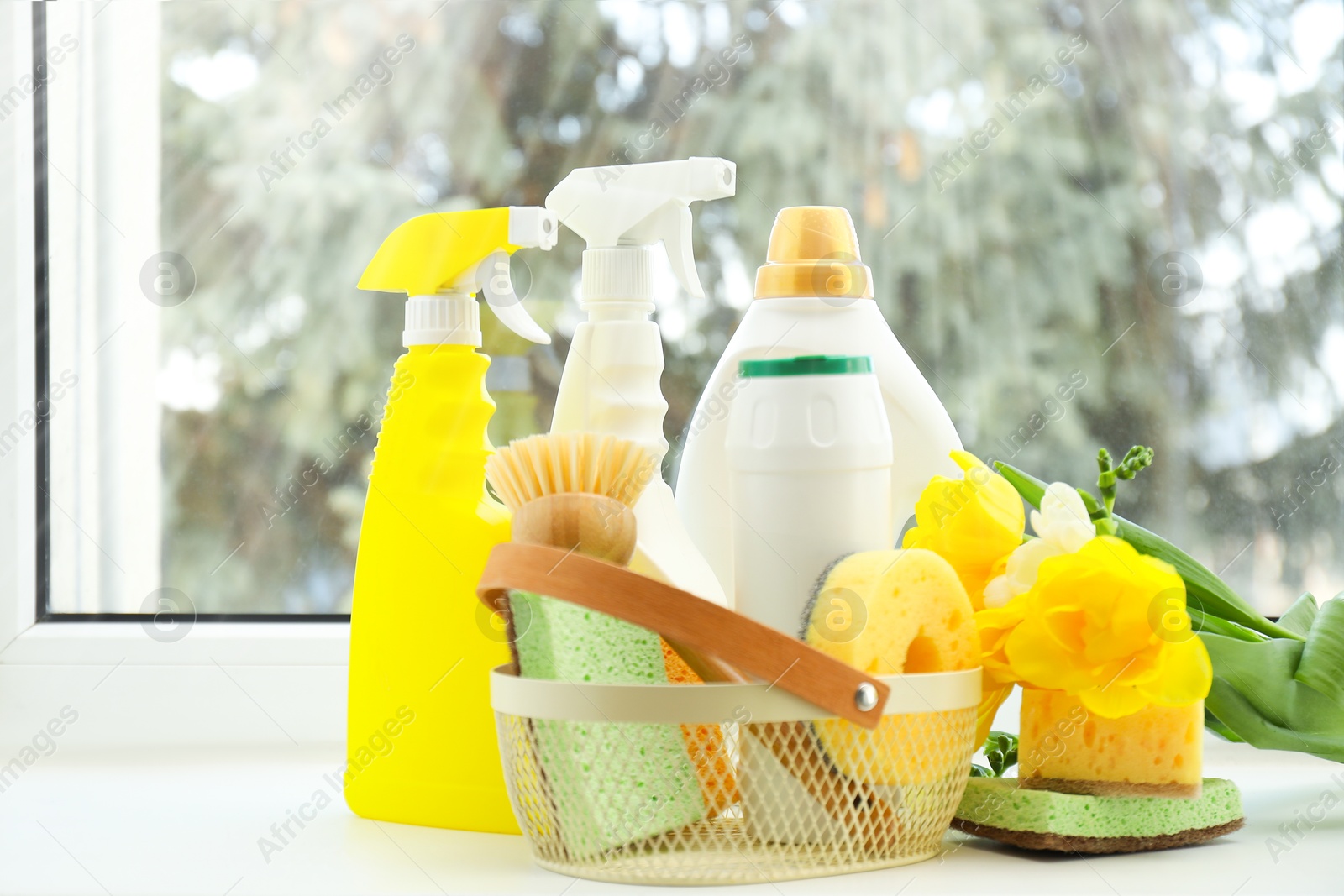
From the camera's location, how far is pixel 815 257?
2.07 ft

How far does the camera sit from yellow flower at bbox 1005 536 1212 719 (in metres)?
0.49

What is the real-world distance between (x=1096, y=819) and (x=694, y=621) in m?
0.22

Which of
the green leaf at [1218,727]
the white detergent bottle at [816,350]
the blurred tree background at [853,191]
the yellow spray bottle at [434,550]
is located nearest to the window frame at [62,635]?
the blurred tree background at [853,191]

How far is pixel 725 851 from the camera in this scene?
1.61ft

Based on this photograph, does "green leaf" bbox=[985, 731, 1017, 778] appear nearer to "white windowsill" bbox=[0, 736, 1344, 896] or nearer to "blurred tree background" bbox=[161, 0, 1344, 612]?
"white windowsill" bbox=[0, 736, 1344, 896]

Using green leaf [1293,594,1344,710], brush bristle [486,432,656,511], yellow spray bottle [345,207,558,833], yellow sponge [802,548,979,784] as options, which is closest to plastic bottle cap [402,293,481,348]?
yellow spray bottle [345,207,558,833]

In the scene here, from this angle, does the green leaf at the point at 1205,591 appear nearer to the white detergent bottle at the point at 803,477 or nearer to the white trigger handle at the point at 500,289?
the white detergent bottle at the point at 803,477

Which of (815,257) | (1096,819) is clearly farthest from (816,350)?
(1096,819)

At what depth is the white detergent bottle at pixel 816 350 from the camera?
0.63 m

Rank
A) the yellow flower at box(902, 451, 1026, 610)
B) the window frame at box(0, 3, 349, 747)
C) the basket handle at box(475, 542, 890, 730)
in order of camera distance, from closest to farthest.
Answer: the basket handle at box(475, 542, 890, 730), the yellow flower at box(902, 451, 1026, 610), the window frame at box(0, 3, 349, 747)

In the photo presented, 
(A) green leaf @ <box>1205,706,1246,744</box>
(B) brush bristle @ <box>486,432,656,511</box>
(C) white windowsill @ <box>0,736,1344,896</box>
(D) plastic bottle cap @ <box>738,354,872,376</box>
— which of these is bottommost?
(C) white windowsill @ <box>0,736,1344,896</box>

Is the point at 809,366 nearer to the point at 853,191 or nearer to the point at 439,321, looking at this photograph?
the point at 439,321

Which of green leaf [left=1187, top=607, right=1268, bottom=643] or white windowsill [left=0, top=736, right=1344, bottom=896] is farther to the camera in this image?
green leaf [left=1187, top=607, right=1268, bottom=643]

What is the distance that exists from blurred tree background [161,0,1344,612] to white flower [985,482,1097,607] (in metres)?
0.32
